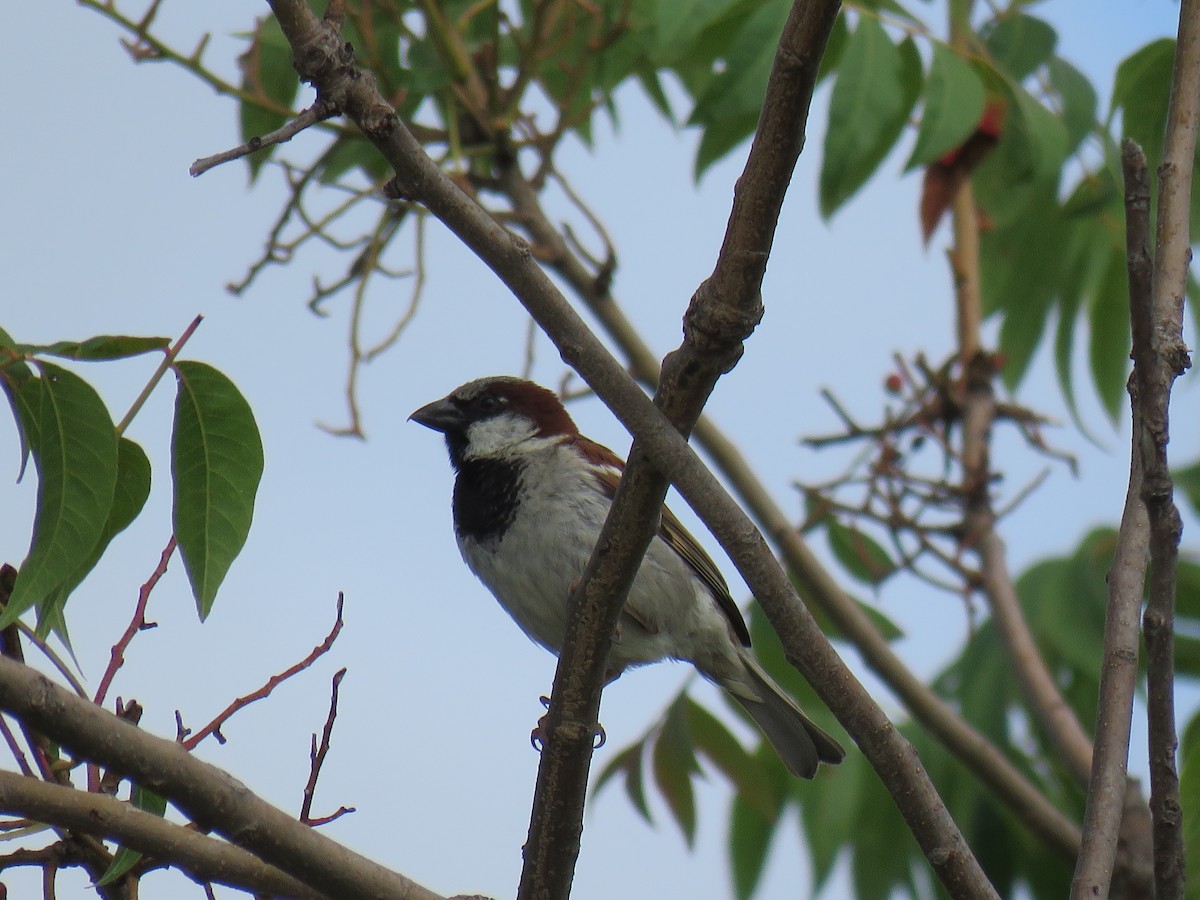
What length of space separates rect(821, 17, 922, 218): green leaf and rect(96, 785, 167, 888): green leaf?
164cm

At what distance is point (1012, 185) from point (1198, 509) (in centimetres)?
92

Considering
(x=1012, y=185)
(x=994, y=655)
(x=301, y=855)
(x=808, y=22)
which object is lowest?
(x=301, y=855)

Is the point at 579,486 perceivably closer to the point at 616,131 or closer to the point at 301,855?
the point at 616,131

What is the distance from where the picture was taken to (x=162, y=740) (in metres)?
1.45

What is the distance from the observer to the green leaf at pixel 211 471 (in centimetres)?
165

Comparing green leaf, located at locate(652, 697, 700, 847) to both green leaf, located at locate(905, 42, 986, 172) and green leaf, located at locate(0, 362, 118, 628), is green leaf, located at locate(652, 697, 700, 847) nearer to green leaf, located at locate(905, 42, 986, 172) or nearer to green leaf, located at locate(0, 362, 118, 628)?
green leaf, located at locate(905, 42, 986, 172)

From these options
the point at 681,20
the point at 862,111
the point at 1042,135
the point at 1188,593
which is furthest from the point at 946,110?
the point at 1188,593

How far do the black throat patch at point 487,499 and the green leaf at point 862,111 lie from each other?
3.25 ft

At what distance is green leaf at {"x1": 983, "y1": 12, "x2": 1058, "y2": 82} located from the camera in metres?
3.38

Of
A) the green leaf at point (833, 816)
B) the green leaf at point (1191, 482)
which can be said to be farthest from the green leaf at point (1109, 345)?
the green leaf at point (833, 816)

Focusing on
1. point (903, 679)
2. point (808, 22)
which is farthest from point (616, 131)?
point (808, 22)

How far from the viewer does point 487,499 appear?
10.9 ft

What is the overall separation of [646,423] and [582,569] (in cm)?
154

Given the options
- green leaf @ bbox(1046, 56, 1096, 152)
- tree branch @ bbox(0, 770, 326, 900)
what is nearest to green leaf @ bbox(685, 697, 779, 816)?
green leaf @ bbox(1046, 56, 1096, 152)
